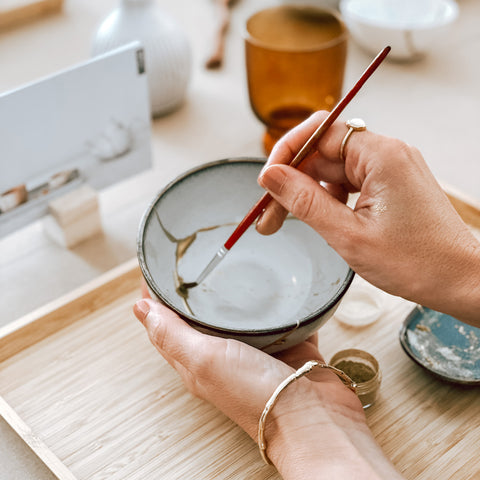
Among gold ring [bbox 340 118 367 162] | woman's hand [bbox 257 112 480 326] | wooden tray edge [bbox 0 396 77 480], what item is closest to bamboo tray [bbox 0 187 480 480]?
wooden tray edge [bbox 0 396 77 480]

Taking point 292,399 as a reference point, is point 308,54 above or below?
above

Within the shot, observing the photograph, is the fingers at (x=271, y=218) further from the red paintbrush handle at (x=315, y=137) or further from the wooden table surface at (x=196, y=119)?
the wooden table surface at (x=196, y=119)

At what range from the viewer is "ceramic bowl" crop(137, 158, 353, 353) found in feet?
2.38

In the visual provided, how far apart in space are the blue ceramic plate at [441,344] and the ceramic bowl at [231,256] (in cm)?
12

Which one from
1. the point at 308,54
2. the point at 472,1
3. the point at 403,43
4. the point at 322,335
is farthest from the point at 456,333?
the point at 472,1

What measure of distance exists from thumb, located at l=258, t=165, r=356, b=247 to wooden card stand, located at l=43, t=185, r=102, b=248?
0.35 meters

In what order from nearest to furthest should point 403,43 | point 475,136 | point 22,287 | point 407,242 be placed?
point 407,242 < point 22,287 < point 475,136 < point 403,43

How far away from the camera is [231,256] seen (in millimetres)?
801

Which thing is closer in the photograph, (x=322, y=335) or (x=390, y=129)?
(x=322, y=335)

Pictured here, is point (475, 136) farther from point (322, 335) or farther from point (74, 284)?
point (74, 284)

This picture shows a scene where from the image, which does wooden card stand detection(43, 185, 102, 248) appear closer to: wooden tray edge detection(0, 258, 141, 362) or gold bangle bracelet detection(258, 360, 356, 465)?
wooden tray edge detection(0, 258, 141, 362)

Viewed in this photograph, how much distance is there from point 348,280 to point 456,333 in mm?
184

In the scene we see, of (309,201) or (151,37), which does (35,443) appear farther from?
(151,37)

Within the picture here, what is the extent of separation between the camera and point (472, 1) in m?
1.59
